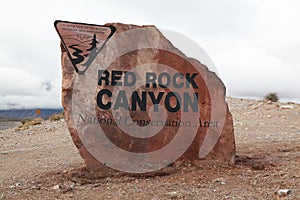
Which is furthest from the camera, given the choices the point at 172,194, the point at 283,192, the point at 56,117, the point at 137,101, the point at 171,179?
the point at 56,117

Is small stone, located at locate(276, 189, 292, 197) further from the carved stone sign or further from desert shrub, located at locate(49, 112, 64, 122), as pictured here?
desert shrub, located at locate(49, 112, 64, 122)

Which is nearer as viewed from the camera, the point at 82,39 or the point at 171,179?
the point at 171,179

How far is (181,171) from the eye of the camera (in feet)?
17.0

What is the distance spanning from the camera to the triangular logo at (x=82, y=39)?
17.4ft

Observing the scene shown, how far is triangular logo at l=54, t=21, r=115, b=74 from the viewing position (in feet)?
17.4

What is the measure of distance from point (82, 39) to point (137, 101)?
51.5 inches

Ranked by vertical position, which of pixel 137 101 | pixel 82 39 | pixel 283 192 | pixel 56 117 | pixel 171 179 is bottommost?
pixel 56 117

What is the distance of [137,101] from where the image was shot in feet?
17.7

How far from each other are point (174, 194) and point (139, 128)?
154cm

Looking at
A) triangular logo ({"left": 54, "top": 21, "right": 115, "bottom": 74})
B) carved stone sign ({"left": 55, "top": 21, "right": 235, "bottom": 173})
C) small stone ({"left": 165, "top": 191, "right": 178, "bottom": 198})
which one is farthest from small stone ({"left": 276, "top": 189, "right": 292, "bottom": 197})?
triangular logo ({"left": 54, "top": 21, "right": 115, "bottom": 74})

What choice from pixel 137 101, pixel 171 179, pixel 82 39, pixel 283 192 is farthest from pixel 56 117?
pixel 283 192

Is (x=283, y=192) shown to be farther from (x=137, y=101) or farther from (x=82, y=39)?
(x=82, y=39)

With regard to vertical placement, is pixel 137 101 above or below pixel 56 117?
above

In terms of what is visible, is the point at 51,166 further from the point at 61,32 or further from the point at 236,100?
the point at 236,100
